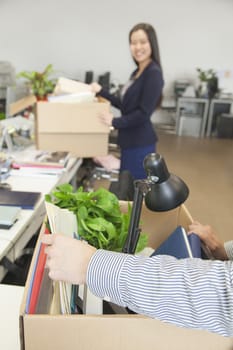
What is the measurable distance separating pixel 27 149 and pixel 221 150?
3.87m

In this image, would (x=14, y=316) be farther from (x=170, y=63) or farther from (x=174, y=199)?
(x=170, y=63)

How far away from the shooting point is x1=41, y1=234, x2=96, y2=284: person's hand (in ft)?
2.21

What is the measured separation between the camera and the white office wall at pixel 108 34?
6.21 m

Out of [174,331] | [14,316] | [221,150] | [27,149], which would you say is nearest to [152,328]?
[174,331]

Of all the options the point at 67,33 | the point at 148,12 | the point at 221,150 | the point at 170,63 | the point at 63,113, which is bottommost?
the point at 221,150

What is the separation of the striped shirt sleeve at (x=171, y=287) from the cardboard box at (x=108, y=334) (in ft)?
0.12

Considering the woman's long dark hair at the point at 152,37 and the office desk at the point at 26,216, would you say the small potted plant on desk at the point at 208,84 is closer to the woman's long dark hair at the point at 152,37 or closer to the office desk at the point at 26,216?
the woman's long dark hair at the point at 152,37

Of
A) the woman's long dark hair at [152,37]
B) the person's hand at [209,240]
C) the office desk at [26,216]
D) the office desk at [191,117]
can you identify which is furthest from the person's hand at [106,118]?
the office desk at [191,117]

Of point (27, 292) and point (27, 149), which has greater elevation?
point (27, 292)

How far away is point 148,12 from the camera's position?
245 inches

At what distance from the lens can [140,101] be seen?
2143 mm

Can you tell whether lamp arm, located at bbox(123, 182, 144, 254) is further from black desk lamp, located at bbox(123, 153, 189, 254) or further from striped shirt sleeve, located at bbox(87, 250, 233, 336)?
striped shirt sleeve, located at bbox(87, 250, 233, 336)

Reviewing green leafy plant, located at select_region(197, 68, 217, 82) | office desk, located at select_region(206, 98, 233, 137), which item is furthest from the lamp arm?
green leafy plant, located at select_region(197, 68, 217, 82)

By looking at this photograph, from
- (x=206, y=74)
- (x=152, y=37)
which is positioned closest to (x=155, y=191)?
(x=152, y=37)
